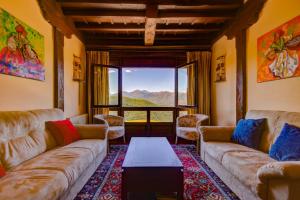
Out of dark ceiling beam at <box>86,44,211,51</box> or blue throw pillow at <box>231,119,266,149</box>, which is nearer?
blue throw pillow at <box>231,119,266,149</box>

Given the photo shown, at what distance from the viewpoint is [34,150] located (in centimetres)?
242

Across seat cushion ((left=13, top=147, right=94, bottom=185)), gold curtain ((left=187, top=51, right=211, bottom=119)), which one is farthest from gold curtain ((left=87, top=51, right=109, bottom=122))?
seat cushion ((left=13, top=147, right=94, bottom=185))

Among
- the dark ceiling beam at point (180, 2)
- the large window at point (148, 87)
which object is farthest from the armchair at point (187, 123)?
the dark ceiling beam at point (180, 2)

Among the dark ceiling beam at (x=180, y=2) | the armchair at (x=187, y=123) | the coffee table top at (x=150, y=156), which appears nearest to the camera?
the coffee table top at (x=150, y=156)

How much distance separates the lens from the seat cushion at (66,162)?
196 centimetres

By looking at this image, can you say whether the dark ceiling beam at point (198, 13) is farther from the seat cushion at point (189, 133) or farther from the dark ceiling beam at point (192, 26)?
the seat cushion at point (189, 133)

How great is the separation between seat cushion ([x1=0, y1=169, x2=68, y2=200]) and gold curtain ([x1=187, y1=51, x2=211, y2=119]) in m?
4.00

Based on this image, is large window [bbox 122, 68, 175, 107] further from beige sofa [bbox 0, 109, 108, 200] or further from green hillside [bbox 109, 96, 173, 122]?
beige sofa [bbox 0, 109, 108, 200]

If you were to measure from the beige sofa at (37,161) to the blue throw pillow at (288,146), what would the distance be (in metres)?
2.01

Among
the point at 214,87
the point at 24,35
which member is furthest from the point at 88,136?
the point at 214,87

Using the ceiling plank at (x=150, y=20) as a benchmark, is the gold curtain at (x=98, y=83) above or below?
below

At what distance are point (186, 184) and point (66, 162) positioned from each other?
1436mm

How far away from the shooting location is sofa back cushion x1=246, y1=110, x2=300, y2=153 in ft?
7.90

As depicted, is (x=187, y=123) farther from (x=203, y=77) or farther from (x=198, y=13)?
(x=198, y=13)
